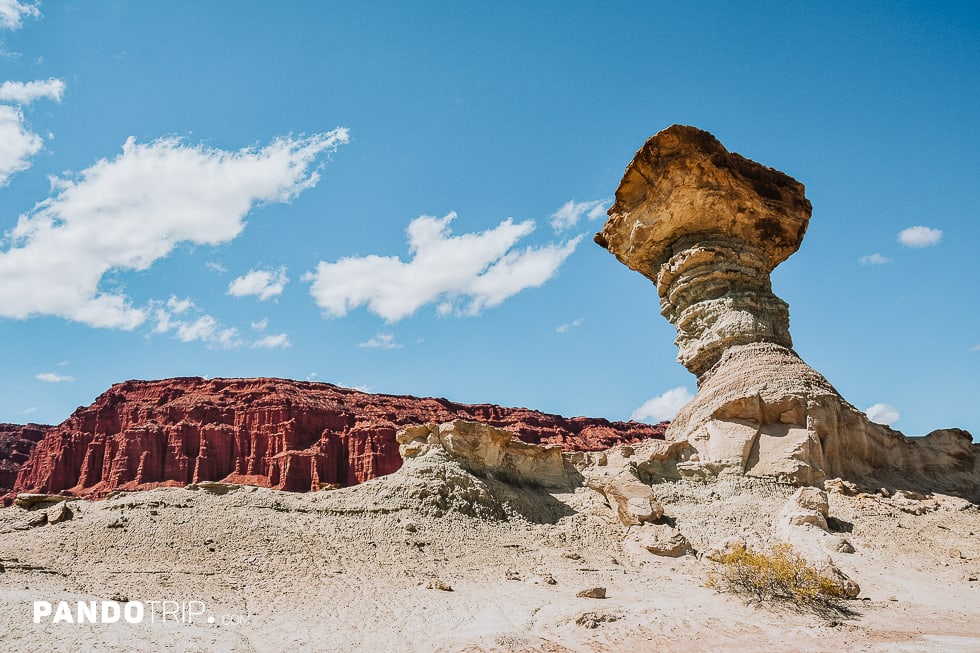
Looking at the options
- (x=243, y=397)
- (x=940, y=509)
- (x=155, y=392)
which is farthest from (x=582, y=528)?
(x=155, y=392)

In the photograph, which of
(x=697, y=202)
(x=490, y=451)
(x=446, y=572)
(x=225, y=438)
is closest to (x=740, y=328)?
(x=697, y=202)

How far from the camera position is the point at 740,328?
78.0 ft

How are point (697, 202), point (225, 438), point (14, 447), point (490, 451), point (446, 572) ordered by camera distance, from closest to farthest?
point (446, 572) → point (490, 451) → point (697, 202) → point (225, 438) → point (14, 447)

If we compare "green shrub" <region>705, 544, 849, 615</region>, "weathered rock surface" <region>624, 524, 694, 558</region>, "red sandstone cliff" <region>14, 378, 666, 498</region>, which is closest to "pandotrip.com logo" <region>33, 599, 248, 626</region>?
"green shrub" <region>705, 544, 849, 615</region>

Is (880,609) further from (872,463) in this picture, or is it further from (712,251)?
(712,251)

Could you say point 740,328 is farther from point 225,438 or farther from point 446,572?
point 225,438

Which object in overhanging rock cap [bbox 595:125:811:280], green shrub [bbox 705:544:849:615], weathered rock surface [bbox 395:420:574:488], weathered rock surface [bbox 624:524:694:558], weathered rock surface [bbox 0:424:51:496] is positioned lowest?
green shrub [bbox 705:544:849:615]

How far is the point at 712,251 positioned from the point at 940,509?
35.9ft

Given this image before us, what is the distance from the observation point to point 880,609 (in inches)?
477

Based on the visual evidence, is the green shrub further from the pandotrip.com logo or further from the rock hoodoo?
the pandotrip.com logo

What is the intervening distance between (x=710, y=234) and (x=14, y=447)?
333 ft

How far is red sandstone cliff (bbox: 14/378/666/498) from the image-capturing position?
7344cm

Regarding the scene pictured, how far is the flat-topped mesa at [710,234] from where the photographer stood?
2467 centimetres

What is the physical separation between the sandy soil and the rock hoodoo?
1.95 metres
